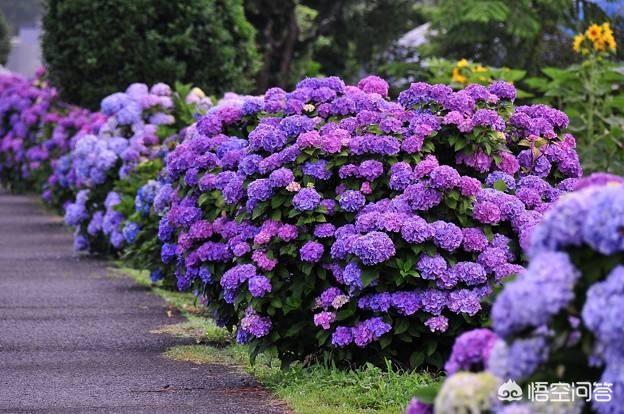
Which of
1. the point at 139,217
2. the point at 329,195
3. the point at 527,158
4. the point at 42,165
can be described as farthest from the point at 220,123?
the point at 42,165

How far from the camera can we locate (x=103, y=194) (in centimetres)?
1176

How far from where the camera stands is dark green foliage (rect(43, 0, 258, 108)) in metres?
12.9

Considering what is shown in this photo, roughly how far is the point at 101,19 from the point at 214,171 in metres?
6.38

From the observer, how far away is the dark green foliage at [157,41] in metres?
Result: 12.9

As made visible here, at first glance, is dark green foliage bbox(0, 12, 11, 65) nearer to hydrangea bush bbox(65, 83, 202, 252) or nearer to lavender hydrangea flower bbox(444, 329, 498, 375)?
hydrangea bush bbox(65, 83, 202, 252)

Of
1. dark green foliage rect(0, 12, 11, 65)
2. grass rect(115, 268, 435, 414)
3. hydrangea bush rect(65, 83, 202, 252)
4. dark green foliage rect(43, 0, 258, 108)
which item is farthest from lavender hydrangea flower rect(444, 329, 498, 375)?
dark green foliage rect(0, 12, 11, 65)

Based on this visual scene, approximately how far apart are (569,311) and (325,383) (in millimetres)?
3081

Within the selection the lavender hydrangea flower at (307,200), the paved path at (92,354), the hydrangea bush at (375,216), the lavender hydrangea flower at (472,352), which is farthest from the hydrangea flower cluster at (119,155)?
the lavender hydrangea flower at (472,352)

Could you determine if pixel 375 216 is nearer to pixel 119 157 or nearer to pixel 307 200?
pixel 307 200
